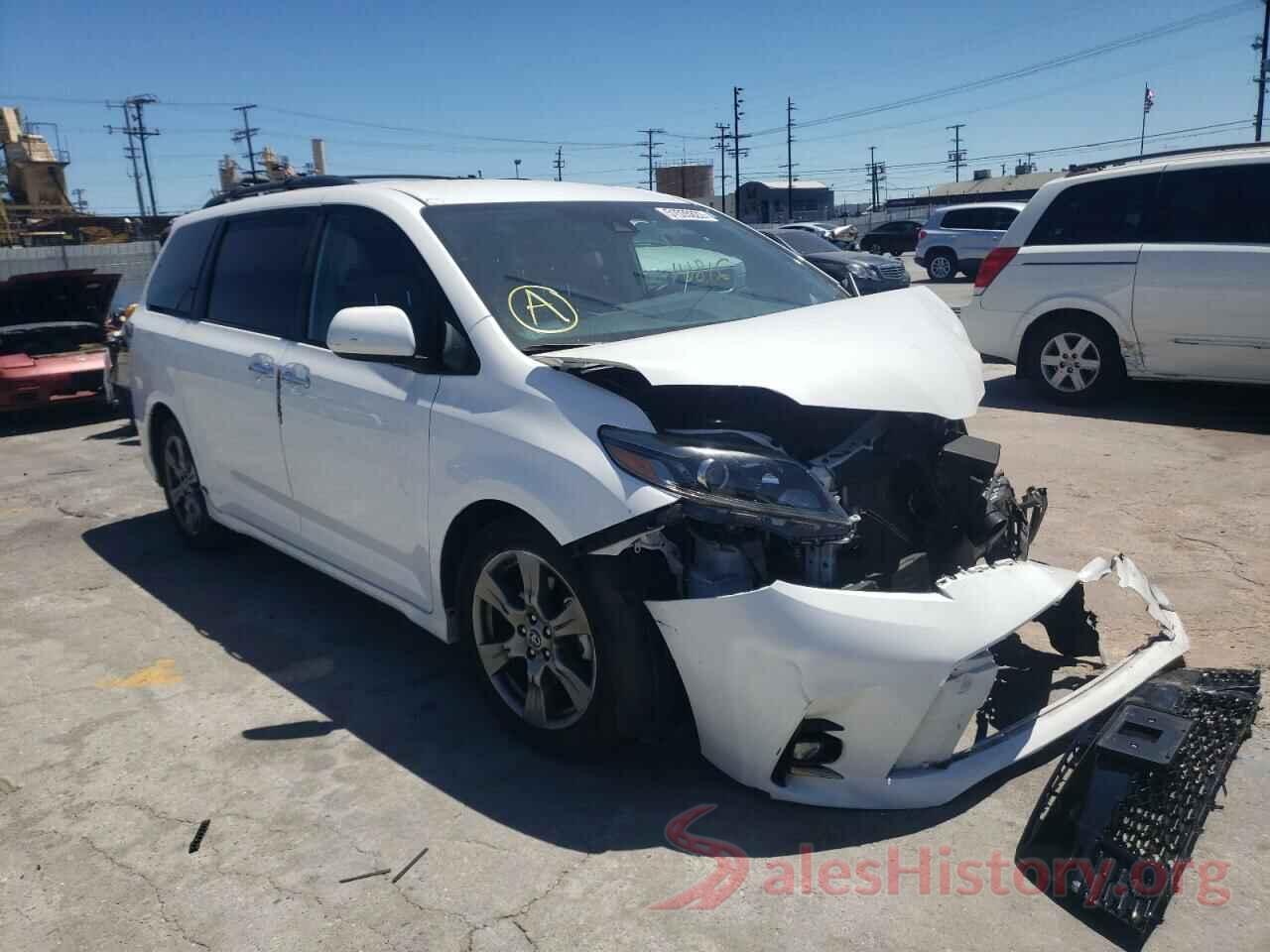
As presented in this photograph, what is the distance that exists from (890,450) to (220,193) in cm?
416

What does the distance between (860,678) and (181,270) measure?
14.3ft

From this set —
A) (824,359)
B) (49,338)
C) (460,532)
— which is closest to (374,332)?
(460,532)

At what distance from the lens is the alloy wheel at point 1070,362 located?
773cm

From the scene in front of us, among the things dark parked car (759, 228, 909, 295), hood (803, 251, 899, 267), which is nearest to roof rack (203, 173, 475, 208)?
dark parked car (759, 228, 909, 295)

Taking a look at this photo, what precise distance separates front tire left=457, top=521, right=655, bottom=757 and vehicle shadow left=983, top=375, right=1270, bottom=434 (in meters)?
5.79

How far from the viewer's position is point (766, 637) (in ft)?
8.05

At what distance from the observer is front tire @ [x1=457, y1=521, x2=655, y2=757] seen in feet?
8.87

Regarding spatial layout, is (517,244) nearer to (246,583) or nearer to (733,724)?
(733,724)

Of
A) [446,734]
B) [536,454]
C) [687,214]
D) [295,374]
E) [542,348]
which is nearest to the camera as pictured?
[536,454]

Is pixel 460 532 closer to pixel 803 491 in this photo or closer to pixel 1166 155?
pixel 803 491

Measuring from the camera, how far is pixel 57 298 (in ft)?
34.0

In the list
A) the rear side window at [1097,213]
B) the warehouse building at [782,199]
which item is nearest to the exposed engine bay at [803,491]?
the rear side window at [1097,213]

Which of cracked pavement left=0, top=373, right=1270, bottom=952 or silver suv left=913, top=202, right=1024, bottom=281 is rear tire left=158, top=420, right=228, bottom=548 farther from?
silver suv left=913, top=202, right=1024, bottom=281

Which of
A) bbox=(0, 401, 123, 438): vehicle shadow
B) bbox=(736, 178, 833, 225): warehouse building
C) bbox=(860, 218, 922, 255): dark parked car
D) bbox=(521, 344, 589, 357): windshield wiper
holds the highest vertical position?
bbox=(736, 178, 833, 225): warehouse building
